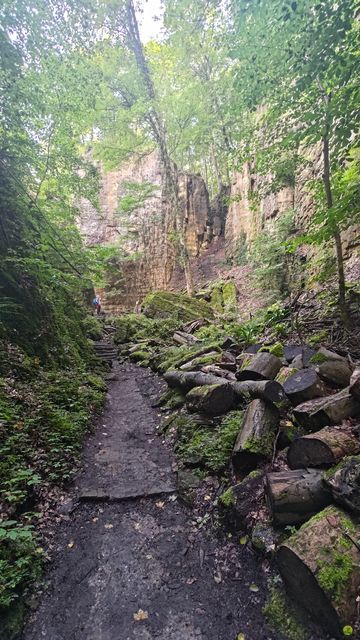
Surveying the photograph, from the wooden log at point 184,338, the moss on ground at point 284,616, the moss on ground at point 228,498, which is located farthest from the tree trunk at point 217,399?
the wooden log at point 184,338

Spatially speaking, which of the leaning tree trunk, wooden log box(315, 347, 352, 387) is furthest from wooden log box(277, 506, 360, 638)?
the leaning tree trunk

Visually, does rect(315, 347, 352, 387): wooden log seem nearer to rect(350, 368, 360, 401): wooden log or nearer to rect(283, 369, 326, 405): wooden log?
rect(283, 369, 326, 405): wooden log

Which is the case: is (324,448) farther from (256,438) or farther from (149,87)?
(149,87)

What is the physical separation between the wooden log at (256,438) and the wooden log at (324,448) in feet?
1.29

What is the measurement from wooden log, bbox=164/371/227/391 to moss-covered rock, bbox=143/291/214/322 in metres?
6.99

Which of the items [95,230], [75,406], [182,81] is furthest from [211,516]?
[95,230]

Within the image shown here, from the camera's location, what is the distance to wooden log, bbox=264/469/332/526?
106 inches

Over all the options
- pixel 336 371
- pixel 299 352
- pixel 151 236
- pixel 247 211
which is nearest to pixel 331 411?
pixel 336 371

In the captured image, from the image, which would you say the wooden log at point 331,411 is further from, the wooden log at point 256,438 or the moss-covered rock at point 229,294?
the moss-covered rock at point 229,294

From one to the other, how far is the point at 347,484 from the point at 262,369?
8.11ft

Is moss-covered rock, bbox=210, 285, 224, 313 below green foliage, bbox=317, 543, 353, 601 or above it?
above

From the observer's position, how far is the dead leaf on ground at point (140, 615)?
2570mm

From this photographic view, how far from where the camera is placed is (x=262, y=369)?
4.89m

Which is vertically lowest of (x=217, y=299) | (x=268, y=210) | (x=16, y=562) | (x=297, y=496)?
(x=16, y=562)
